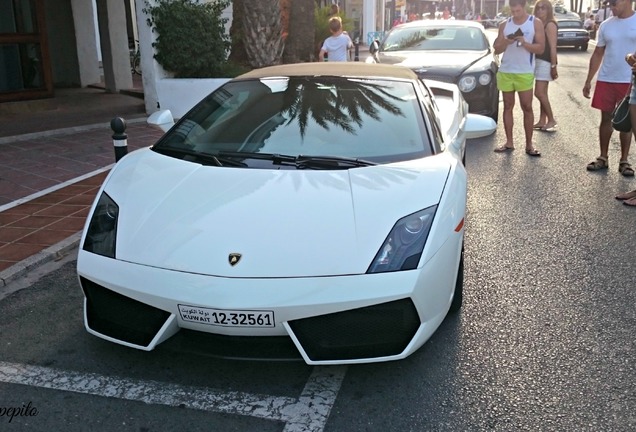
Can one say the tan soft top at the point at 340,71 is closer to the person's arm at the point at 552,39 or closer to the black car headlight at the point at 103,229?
the black car headlight at the point at 103,229

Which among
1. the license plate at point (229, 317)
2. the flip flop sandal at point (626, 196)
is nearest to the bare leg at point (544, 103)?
the flip flop sandal at point (626, 196)

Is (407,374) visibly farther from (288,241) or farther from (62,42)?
(62,42)

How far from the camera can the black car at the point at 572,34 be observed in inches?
1086

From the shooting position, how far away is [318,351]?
272cm

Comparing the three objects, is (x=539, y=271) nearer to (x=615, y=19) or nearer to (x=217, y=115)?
(x=217, y=115)

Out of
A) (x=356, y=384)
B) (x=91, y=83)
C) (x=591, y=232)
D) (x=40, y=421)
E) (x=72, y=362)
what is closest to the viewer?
(x=40, y=421)

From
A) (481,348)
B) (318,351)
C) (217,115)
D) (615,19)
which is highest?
(615,19)

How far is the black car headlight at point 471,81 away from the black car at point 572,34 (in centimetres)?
2120

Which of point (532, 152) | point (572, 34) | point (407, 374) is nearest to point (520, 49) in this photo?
point (532, 152)

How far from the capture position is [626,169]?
6.57 meters

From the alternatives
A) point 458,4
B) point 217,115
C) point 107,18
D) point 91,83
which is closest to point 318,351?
point 217,115

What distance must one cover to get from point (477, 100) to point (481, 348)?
6165mm

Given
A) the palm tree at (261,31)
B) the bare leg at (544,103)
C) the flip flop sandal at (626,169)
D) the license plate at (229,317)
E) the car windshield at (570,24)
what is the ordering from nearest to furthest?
the license plate at (229,317)
the flip flop sandal at (626,169)
the bare leg at (544,103)
the palm tree at (261,31)
the car windshield at (570,24)

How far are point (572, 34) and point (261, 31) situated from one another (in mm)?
20581
